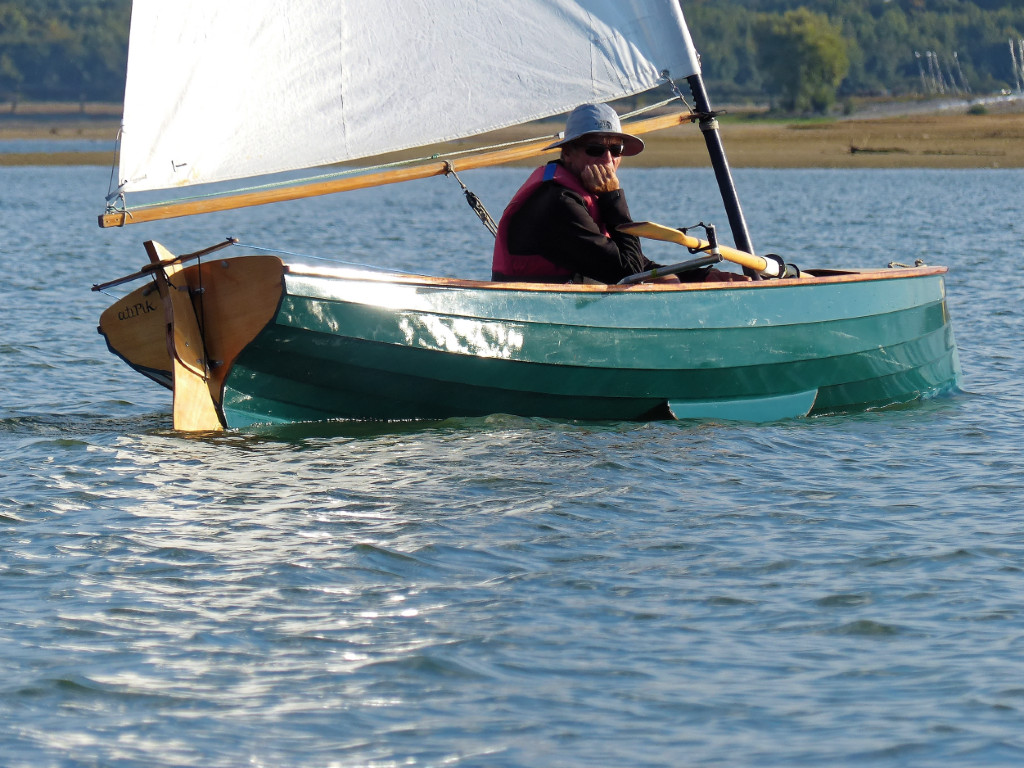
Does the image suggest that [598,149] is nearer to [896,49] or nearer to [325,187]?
[325,187]

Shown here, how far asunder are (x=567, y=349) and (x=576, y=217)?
73 centimetres

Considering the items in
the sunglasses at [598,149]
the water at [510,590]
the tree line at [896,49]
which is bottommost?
the water at [510,590]

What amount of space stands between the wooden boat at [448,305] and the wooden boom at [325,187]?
0.06 ft

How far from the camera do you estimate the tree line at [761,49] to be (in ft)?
419

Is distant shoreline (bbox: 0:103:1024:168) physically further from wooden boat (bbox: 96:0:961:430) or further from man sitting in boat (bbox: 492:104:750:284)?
man sitting in boat (bbox: 492:104:750:284)

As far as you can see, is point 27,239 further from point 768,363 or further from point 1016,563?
point 1016,563

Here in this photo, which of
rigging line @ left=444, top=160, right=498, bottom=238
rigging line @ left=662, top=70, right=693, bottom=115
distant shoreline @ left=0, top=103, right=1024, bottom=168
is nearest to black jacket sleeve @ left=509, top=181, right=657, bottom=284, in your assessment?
rigging line @ left=444, top=160, right=498, bottom=238

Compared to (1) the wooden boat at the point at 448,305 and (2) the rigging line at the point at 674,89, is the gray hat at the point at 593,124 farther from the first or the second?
(2) the rigging line at the point at 674,89

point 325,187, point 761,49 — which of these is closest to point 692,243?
point 325,187

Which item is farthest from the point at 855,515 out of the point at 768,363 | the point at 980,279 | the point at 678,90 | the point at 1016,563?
the point at 980,279

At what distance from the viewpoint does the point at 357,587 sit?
214 inches

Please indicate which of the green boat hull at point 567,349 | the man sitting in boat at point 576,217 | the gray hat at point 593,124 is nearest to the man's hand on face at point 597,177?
the man sitting in boat at point 576,217

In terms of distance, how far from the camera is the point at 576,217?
7762 mm

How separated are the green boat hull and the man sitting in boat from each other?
0.27 meters
